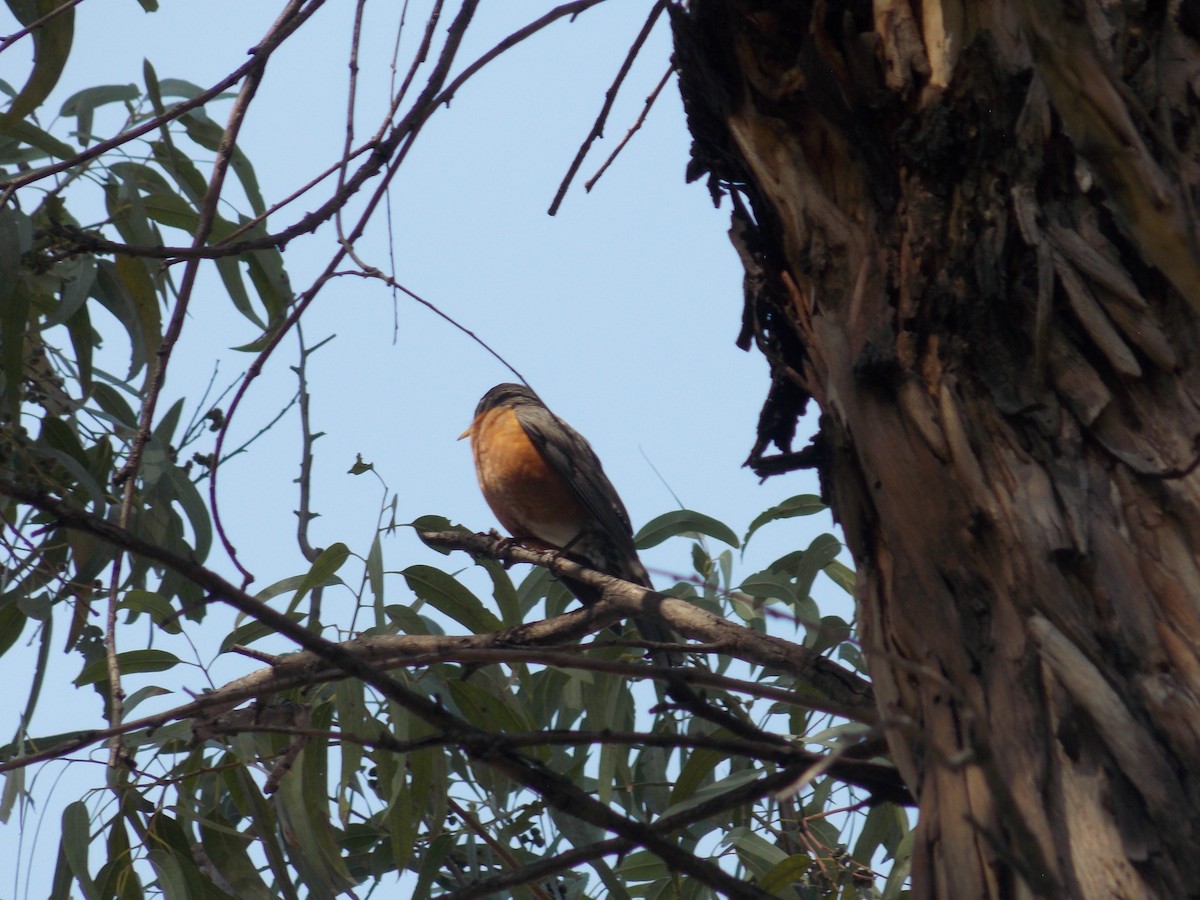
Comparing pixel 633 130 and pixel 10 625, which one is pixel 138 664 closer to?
pixel 10 625

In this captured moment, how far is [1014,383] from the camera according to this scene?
1.20 metres

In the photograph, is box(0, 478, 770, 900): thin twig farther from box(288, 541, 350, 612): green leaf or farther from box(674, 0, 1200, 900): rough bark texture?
box(288, 541, 350, 612): green leaf

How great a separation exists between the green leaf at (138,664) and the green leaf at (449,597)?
504mm

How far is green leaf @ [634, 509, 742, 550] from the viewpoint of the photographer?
9.90 feet

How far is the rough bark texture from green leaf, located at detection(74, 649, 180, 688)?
158 cm

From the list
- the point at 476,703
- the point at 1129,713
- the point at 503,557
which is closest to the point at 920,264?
the point at 1129,713

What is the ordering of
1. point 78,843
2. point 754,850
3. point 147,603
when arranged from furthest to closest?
point 754,850 < point 147,603 < point 78,843

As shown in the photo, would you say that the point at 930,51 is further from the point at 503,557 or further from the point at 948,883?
the point at 503,557

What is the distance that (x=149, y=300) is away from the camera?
2.49m

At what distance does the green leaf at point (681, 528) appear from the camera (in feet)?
9.90

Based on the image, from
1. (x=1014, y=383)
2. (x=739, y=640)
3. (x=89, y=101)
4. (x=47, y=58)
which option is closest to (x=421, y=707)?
(x=1014, y=383)

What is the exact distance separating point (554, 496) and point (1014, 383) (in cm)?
376

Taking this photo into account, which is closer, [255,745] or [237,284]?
[255,745]

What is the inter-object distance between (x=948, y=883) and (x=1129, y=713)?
0.21 meters
